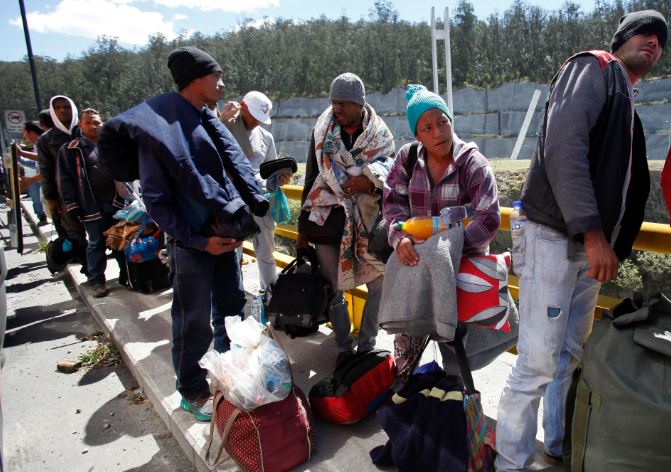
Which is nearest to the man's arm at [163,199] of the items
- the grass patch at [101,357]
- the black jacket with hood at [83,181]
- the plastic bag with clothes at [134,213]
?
the grass patch at [101,357]

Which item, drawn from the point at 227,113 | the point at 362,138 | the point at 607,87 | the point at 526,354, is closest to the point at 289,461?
the point at 526,354

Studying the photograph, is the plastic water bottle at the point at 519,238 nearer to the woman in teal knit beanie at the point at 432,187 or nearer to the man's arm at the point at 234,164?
the woman in teal knit beanie at the point at 432,187

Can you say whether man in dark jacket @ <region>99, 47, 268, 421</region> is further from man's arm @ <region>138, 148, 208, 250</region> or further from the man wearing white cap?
the man wearing white cap

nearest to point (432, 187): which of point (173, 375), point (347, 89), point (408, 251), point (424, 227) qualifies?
point (424, 227)

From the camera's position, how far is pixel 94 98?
4094 cm

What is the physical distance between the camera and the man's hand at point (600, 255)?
5.79ft

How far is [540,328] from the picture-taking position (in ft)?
6.33

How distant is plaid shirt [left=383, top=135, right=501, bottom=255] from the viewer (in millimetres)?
2223

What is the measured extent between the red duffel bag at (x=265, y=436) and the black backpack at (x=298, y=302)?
25.5 inches

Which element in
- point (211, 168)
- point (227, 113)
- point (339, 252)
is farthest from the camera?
point (227, 113)

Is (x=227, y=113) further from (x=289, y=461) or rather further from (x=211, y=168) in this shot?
(x=289, y=461)

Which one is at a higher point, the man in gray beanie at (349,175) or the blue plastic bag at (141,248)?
the man in gray beanie at (349,175)

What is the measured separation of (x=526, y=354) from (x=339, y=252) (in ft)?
4.78

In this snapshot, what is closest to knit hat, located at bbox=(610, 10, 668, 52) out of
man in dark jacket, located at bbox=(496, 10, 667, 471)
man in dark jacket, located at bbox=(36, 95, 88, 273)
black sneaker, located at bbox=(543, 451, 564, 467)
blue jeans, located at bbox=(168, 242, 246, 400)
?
man in dark jacket, located at bbox=(496, 10, 667, 471)
